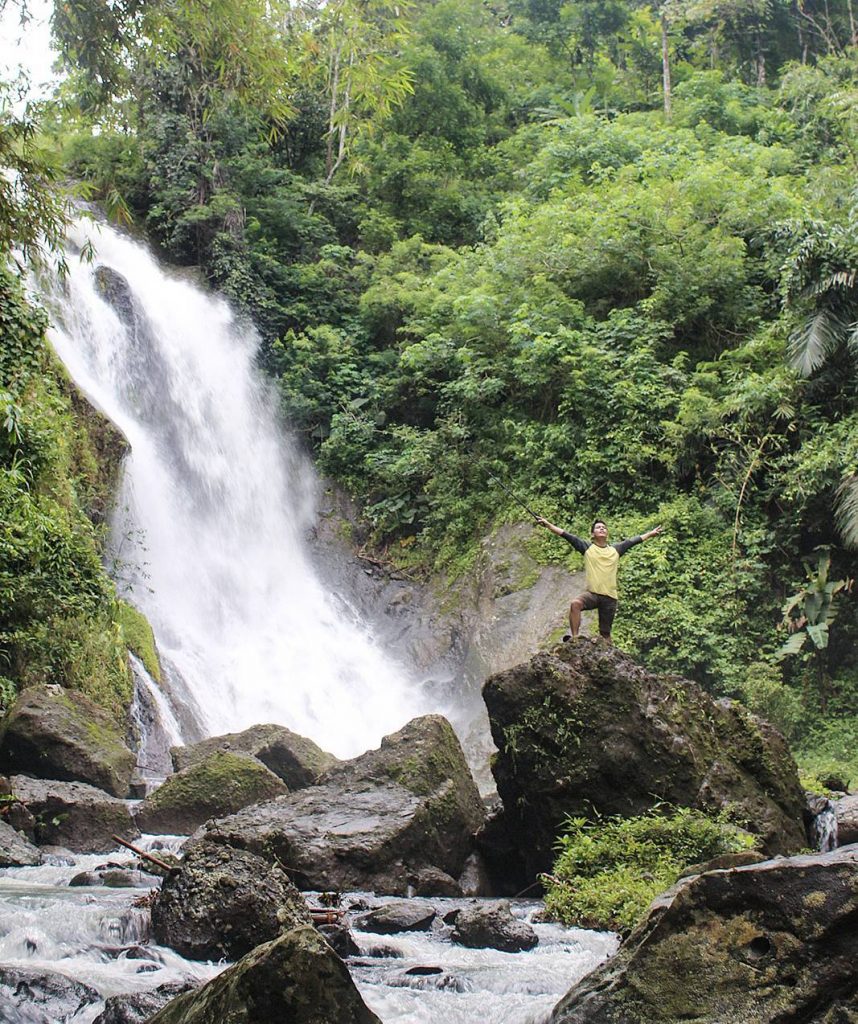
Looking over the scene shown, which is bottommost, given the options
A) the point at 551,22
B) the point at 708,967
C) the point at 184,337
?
the point at 708,967

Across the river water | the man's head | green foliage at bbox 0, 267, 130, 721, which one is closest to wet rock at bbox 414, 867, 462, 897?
the river water

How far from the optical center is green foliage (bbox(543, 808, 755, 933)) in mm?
6316

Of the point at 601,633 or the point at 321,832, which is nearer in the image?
the point at 321,832

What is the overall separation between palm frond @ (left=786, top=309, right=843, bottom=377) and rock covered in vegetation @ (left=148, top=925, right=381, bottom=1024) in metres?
12.9

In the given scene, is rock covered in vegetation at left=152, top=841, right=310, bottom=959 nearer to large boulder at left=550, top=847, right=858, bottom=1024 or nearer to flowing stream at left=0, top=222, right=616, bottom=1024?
flowing stream at left=0, top=222, right=616, bottom=1024

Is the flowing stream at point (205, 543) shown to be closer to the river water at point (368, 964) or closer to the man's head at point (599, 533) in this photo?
the river water at point (368, 964)

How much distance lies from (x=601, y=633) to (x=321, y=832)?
3.37 metres

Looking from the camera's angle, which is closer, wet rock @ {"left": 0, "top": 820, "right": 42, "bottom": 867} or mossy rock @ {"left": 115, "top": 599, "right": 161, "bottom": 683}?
wet rock @ {"left": 0, "top": 820, "right": 42, "bottom": 867}

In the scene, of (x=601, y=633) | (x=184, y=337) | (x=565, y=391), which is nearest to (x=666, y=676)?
(x=601, y=633)

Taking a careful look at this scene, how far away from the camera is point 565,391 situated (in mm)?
16781

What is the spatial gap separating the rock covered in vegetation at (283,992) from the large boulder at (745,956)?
Answer: 2.58ft

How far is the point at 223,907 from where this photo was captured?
5.26m

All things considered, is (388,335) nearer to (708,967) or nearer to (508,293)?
(508,293)

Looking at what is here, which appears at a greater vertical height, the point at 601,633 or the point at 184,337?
the point at 184,337
